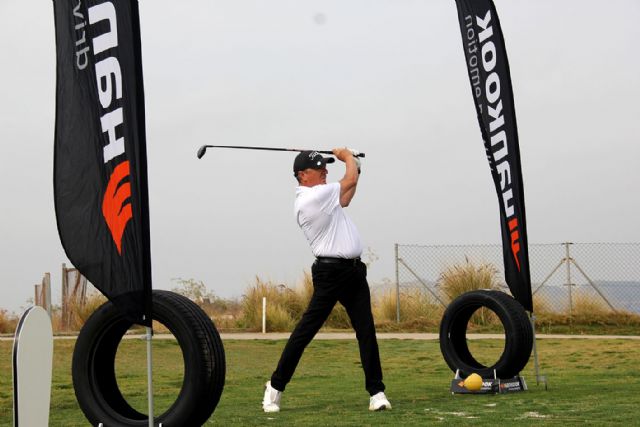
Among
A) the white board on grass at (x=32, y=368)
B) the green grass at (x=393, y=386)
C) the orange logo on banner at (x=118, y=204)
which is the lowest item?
the green grass at (x=393, y=386)

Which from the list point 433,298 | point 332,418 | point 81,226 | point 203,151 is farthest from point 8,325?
point 81,226

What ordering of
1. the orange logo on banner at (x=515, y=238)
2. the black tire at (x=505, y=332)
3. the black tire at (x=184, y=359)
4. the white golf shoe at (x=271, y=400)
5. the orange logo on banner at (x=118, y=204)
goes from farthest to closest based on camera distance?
the orange logo on banner at (x=515, y=238)
the black tire at (x=505, y=332)
the white golf shoe at (x=271, y=400)
the black tire at (x=184, y=359)
the orange logo on banner at (x=118, y=204)

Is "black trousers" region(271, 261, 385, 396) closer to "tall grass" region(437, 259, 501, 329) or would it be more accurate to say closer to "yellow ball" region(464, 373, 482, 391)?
→ "yellow ball" region(464, 373, 482, 391)

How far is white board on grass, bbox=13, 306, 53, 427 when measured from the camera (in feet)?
12.4

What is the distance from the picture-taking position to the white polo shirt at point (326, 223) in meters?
7.31

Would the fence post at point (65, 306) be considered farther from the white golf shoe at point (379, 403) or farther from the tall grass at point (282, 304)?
the white golf shoe at point (379, 403)

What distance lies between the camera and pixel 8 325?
21.6m

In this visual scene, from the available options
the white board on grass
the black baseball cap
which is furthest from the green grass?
the white board on grass

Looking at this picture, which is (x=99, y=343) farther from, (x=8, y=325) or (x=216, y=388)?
(x=8, y=325)

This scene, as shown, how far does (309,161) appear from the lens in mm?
7465

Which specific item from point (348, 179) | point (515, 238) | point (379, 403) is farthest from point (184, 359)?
point (515, 238)

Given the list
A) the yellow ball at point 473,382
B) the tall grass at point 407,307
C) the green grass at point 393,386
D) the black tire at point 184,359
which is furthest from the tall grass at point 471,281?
the black tire at point 184,359

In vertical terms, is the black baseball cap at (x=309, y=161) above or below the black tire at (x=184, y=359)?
above

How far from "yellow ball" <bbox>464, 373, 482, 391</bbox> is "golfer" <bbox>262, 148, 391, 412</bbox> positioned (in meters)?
1.44
